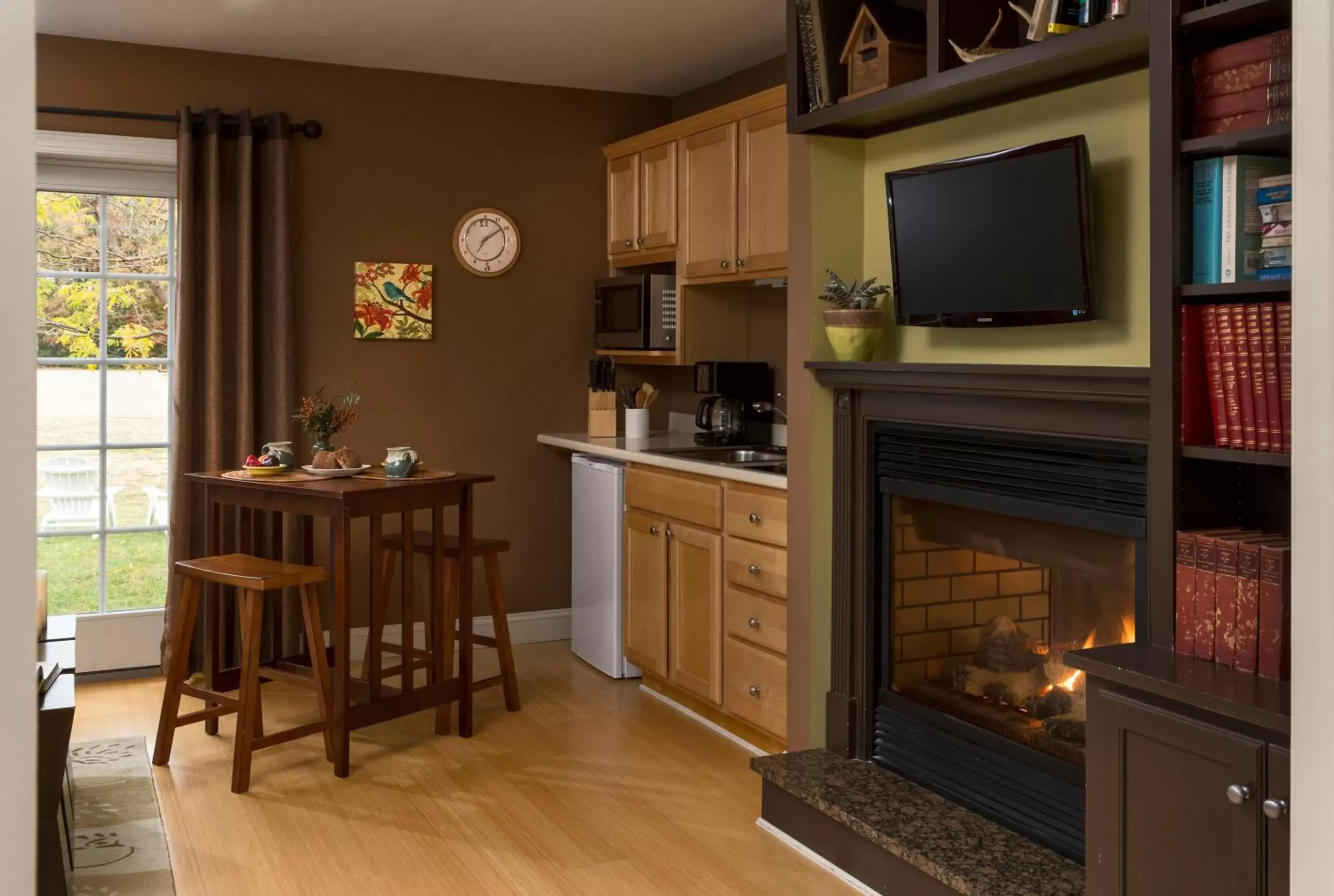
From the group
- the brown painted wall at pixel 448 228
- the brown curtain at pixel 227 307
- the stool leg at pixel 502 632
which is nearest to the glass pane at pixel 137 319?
the brown curtain at pixel 227 307

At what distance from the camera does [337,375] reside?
5.07 m

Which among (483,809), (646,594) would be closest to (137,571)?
(646,594)

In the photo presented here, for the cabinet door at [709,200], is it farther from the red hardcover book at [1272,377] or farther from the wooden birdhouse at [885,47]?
the red hardcover book at [1272,377]

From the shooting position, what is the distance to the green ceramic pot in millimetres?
3176

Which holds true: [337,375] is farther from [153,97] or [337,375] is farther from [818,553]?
[818,553]

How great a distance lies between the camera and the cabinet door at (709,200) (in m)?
4.45

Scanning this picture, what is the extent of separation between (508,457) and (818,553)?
7.77 feet

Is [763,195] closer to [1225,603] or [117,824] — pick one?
[1225,603]

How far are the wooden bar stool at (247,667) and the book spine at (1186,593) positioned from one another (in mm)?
2456

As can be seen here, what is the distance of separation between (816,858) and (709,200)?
255cm

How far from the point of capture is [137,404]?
489 centimetres

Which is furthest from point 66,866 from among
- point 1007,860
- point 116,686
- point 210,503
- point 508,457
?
point 508,457

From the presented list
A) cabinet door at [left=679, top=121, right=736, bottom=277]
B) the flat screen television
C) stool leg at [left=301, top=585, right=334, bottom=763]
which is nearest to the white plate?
stool leg at [left=301, top=585, right=334, bottom=763]

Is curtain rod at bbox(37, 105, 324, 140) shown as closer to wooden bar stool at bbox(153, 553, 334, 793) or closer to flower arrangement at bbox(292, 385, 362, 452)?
flower arrangement at bbox(292, 385, 362, 452)
